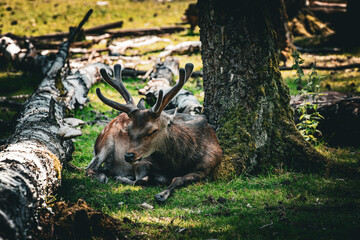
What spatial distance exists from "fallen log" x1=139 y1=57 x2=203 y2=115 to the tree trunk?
1.33 meters

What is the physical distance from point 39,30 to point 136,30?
4.62 m

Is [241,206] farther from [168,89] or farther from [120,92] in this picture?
[168,89]

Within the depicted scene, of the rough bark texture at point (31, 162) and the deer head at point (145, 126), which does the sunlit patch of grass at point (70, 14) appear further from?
the deer head at point (145, 126)

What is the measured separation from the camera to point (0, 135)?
24.8 feet

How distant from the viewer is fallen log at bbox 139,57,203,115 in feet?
25.9

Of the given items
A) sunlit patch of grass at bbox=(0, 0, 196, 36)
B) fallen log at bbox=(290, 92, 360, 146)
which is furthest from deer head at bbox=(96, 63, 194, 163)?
sunlit patch of grass at bbox=(0, 0, 196, 36)

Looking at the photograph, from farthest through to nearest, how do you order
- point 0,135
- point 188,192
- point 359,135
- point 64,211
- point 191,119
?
point 0,135 < point 359,135 < point 191,119 < point 188,192 < point 64,211

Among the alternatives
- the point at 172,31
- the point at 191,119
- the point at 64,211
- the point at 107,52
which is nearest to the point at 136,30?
the point at 172,31

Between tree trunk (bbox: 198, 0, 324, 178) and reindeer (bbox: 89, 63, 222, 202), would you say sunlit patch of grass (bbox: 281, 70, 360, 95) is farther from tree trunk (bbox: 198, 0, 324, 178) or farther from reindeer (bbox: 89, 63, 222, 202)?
reindeer (bbox: 89, 63, 222, 202)

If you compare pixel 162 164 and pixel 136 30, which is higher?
pixel 136 30

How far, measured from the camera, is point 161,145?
5.42 metres

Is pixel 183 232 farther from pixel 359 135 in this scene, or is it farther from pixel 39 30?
pixel 39 30

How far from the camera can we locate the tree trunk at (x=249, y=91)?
5.62 m

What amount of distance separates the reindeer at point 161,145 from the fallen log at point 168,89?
1018 millimetres
